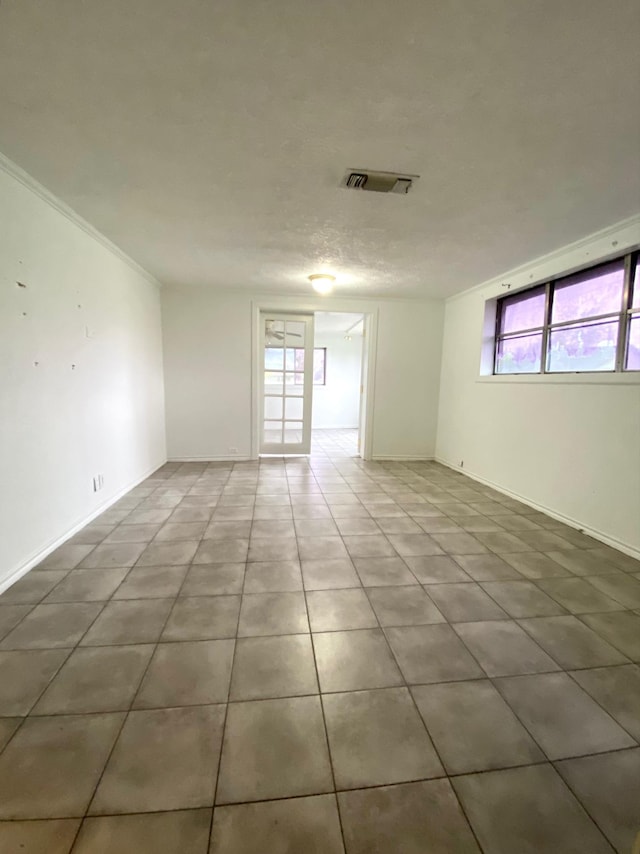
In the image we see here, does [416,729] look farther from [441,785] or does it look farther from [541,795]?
[541,795]

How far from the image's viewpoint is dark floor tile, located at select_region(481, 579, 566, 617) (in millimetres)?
1930

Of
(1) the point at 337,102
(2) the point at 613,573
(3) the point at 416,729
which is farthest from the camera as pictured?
(2) the point at 613,573

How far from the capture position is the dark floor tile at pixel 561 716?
1233mm

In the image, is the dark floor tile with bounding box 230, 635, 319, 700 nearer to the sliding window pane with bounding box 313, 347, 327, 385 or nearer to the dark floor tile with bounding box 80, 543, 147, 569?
the dark floor tile with bounding box 80, 543, 147, 569

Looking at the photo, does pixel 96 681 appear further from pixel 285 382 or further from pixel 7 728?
pixel 285 382

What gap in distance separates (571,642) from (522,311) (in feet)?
10.6

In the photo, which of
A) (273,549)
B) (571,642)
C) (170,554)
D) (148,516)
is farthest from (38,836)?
(148,516)

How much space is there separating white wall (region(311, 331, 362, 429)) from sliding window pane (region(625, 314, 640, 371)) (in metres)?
5.76

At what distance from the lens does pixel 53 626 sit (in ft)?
5.67

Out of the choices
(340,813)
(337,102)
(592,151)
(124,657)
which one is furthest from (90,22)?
(340,813)

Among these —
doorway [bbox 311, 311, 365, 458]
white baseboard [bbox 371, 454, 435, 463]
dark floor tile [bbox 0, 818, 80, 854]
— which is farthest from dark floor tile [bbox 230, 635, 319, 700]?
doorway [bbox 311, 311, 365, 458]

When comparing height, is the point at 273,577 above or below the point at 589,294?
below

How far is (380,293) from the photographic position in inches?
191

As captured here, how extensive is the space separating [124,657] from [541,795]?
156 cm
